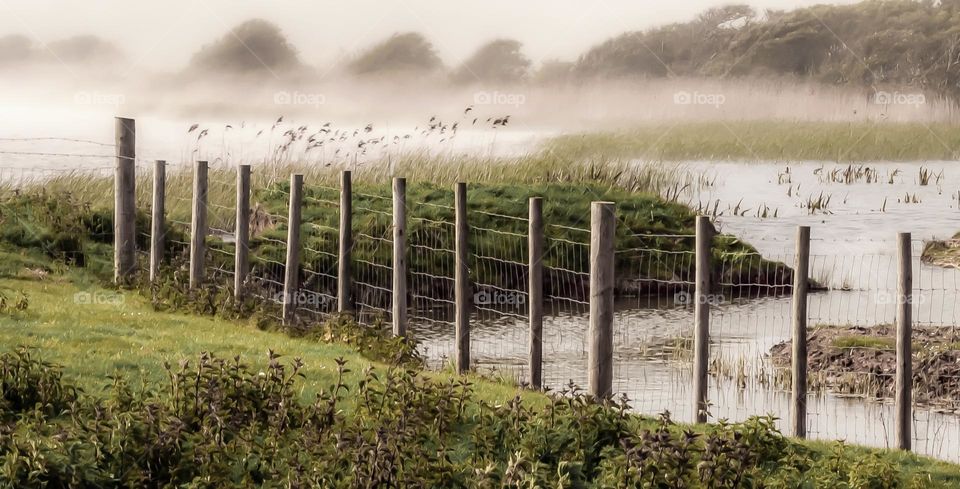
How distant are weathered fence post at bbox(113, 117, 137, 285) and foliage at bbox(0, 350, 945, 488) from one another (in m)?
8.60

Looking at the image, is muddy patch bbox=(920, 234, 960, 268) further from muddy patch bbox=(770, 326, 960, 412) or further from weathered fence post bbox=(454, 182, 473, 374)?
weathered fence post bbox=(454, 182, 473, 374)

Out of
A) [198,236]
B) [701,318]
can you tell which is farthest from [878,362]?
[198,236]

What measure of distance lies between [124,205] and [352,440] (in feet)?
38.6

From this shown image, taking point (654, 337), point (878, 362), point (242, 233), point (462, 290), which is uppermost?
point (242, 233)

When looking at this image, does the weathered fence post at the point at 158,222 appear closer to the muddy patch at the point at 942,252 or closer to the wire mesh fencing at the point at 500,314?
the wire mesh fencing at the point at 500,314

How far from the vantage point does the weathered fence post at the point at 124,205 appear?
19359 millimetres

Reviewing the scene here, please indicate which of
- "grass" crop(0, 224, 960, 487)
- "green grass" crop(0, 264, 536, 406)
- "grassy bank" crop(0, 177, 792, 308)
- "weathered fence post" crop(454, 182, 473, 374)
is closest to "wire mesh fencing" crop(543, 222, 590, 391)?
"grassy bank" crop(0, 177, 792, 308)

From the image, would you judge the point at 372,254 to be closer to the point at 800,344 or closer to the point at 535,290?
the point at 535,290

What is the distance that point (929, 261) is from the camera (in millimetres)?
28250

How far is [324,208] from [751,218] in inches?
390

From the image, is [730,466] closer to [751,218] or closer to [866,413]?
[866,413]

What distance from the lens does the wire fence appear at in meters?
15.0

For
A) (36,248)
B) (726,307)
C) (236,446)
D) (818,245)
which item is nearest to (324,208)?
(36,248)

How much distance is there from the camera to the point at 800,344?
488 inches
